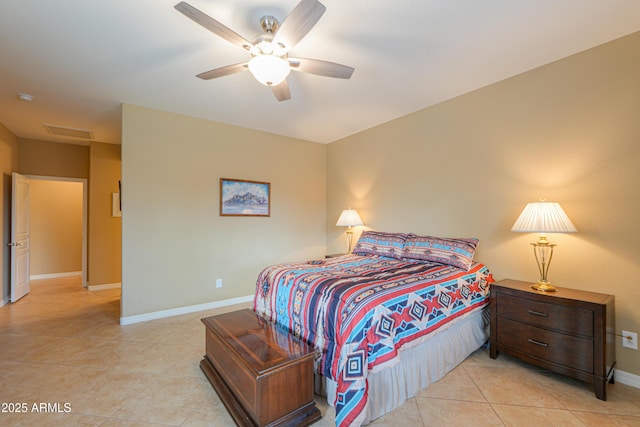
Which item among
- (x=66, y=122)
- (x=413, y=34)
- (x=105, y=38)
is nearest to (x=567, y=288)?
(x=413, y=34)

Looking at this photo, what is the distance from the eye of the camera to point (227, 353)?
1915 millimetres

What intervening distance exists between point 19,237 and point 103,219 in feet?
3.46

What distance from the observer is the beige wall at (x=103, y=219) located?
479cm

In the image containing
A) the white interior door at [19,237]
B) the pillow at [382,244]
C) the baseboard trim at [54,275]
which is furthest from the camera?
the baseboard trim at [54,275]

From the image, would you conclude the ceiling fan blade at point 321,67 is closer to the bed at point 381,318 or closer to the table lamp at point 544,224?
the bed at point 381,318

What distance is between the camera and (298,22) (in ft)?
5.17

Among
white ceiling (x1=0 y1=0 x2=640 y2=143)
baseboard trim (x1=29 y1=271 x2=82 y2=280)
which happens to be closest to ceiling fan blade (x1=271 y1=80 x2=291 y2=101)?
white ceiling (x1=0 y1=0 x2=640 y2=143)

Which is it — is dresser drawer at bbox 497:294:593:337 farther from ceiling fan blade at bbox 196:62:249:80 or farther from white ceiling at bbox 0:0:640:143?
ceiling fan blade at bbox 196:62:249:80

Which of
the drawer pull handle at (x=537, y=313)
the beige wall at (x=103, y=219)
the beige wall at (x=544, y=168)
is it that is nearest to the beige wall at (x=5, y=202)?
the beige wall at (x=103, y=219)

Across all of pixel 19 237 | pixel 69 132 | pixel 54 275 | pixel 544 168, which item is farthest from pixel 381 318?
pixel 54 275

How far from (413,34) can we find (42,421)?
360 centimetres

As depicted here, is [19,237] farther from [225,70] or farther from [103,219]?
[225,70]

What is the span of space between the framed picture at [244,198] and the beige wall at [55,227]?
4657mm

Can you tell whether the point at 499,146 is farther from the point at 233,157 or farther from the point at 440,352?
the point at 233,157
